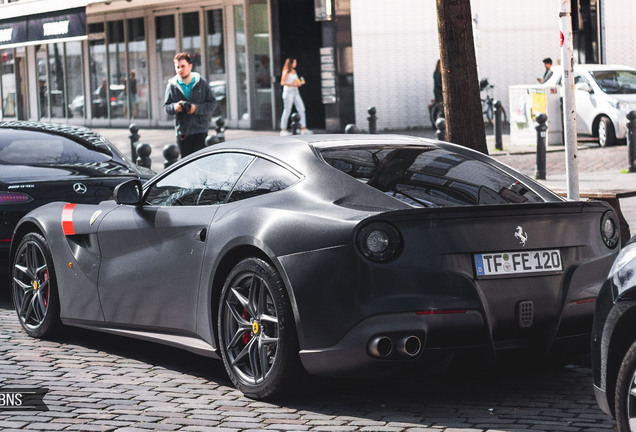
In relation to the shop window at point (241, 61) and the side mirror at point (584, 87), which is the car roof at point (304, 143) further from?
the shop window at point (241, 61)

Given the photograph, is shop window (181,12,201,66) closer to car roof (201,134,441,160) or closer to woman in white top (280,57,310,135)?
woman in white top (280,57,310,135)

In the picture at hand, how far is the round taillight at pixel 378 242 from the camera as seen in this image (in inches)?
203

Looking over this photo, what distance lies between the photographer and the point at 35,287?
7.57m

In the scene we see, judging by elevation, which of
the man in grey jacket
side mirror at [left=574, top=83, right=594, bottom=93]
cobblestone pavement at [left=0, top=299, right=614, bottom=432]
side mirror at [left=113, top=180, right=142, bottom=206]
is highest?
side mirror at [left=574, top=83, right=594, bottom=93]

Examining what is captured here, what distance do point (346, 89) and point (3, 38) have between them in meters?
11.4

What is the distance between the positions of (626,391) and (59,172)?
20.3 ft

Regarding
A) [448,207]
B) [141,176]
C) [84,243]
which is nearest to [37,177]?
[141,176]

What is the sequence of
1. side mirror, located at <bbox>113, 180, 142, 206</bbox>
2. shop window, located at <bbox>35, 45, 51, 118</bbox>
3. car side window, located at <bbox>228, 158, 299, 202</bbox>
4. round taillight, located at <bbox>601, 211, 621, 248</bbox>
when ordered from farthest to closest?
shop window, located at <bbox>35, 45, 51, 118</bbox>
side mirror, located at <bbox>113, 180, 142, 206</bbox>
car side window, located at <bbox>228, 158, 299, 202</bbox>
round taillight, located at <bbox>601, 211, 621, 248</bbox>

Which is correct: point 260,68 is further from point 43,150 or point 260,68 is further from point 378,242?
point 378,242

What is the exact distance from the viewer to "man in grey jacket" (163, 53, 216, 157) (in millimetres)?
13383

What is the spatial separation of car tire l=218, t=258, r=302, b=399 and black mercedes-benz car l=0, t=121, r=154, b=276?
3.53m

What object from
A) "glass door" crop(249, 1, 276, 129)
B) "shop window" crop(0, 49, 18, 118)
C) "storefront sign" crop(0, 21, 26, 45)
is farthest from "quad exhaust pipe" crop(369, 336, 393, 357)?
"shop window" crop(0, 49, 18, 118)

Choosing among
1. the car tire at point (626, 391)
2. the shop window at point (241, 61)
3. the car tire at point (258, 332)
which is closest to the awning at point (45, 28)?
the shop window at point (241, 61)

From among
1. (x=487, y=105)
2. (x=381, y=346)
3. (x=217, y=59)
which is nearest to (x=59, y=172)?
(x=381, y=346)
